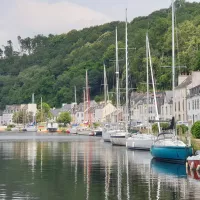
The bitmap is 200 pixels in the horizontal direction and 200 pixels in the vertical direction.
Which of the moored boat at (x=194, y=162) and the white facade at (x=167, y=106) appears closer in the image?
the moored boat at (x=194, y=162)

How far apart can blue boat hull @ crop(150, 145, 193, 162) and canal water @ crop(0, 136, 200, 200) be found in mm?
699

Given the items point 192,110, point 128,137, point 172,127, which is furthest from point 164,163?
point 192,110

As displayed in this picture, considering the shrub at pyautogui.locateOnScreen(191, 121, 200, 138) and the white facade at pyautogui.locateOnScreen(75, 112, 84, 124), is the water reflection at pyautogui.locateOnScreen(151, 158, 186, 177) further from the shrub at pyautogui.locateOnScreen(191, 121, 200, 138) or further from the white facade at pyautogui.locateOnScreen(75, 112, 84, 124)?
the white facade at pyautogui.locateOnScreen(75, 112, 84, 124)

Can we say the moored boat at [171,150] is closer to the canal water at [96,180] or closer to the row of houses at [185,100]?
the canal water at [96,180]

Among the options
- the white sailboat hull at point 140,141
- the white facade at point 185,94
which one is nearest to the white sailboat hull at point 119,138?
the white sailboat hull at point 140,141

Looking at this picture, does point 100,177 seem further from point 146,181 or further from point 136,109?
point 136,109

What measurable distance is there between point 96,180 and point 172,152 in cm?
1117

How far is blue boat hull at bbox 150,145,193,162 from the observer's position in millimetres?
45625

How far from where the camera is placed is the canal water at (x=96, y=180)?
102 feet

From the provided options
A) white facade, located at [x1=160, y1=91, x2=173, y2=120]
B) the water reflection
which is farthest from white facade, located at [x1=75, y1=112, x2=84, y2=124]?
the water reflection

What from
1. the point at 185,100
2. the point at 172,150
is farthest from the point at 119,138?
the point at 172,150

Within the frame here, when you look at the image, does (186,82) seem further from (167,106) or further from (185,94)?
(167,106)

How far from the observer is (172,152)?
1849 inches

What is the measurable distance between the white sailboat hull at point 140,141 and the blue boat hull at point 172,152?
41.5ft
